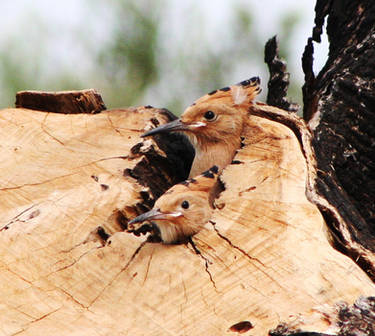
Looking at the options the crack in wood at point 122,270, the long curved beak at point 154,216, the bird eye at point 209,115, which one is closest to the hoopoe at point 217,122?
the bird eye at point 209,115

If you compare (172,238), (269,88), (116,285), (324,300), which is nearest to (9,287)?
(116,285)

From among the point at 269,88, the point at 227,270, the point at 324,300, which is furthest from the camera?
the point at 269,88

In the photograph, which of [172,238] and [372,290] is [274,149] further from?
[372,290]

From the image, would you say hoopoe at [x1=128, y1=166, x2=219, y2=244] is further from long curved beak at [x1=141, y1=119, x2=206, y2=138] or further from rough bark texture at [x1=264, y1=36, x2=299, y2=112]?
rough bark texture at [x1=264, y1=36, x2=299, y2=112]

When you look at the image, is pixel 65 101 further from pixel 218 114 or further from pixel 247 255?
pixel 247 255

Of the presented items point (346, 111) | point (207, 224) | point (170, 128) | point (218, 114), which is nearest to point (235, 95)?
point (218, 114)

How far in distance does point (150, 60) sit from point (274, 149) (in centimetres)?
281

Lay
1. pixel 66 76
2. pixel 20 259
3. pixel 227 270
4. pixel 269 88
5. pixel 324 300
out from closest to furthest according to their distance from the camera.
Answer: pixel 324 300 < pixel 227 270 < pixel 20 259 < pixel 269 88 < pixel 66 76

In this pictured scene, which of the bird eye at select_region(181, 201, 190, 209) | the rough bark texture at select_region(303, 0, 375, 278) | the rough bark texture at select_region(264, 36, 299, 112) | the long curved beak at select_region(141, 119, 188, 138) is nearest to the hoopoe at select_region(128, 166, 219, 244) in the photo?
the bird eye at select_region(181, 201, 190, 209)

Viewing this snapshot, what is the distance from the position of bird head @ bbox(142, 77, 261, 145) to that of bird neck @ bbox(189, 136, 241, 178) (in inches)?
1.0

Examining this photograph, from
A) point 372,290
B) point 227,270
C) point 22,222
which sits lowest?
point 372,290

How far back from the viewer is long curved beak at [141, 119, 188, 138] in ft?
12.3

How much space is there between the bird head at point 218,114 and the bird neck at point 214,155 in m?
0.02

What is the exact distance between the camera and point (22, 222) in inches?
131
